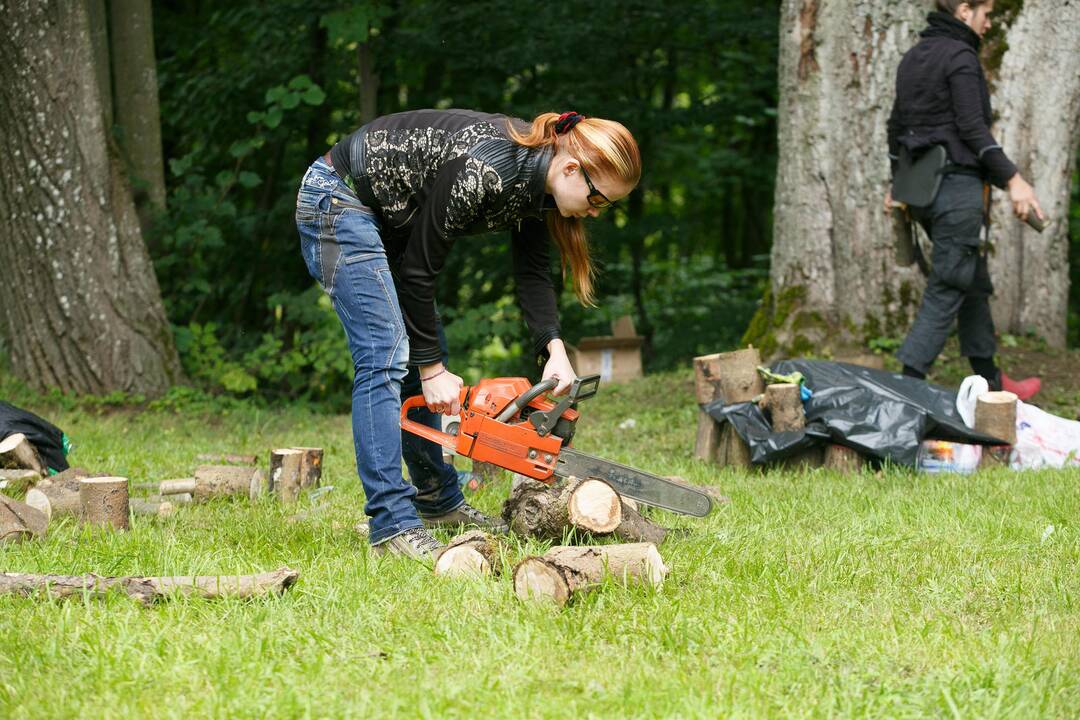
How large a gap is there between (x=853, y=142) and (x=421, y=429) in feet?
14.1

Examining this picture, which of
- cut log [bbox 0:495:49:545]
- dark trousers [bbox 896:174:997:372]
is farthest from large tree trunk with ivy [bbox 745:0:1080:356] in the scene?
→ cut log [bbox 0:495:49:545]

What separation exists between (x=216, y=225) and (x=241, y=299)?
0.86 metres

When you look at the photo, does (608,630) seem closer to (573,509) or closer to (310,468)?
(573,509)

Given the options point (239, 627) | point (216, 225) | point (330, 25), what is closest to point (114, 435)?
point (216, 225)

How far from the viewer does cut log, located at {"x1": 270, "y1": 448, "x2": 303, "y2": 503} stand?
4.83 metres

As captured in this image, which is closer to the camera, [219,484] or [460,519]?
[460,519]

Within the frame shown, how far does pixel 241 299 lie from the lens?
10.1 metres

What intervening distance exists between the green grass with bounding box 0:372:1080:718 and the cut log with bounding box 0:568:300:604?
43 millimetres

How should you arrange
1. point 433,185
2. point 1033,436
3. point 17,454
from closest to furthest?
point 433,185 < point 17,454 < point 1033,436

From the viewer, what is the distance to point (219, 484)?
473cm

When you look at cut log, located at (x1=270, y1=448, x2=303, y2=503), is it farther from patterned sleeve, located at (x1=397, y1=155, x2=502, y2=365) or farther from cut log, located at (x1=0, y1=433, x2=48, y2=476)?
patterned sleeve, located at (x1=397, y1=155, x2=502, y2=365)

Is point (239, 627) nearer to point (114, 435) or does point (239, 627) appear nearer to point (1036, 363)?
point (114, 435)

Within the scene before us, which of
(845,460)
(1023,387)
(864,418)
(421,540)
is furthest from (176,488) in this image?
(1023,387)

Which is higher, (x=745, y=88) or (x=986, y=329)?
(x=745, y=88)
